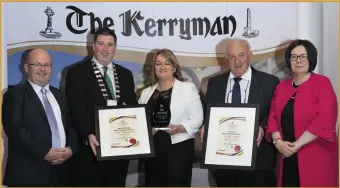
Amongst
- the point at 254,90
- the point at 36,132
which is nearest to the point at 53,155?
the point at 36,132

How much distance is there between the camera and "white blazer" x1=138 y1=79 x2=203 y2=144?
3.55 meters

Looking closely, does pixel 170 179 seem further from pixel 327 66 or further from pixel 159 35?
pixel 327 66

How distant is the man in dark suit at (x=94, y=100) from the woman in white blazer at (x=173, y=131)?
11.0 inches

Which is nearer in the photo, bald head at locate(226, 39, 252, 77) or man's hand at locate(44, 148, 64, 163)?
man's hand at locate(44, 148, 64, 163)

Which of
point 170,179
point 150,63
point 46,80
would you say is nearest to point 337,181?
point 170,179

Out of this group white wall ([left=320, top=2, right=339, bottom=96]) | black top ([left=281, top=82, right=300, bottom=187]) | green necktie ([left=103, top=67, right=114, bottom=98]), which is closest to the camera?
black top ([left=281, top=82, right=300, bottom=187])

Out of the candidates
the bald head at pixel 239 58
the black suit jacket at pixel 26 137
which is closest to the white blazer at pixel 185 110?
the bald head at pixel 239 58

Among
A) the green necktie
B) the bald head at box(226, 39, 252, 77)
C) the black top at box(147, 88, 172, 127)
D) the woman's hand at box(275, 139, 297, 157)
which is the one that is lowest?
the woman's hand at box(275, 139, 297, 157)

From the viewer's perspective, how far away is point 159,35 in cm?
429

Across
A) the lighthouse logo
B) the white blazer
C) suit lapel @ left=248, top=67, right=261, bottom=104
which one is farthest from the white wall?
the white blazer

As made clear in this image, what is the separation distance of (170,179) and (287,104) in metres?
1.06

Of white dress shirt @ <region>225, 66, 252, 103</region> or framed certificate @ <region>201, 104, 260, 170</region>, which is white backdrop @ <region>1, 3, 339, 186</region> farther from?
framed certificate @ <region>201, 104, 260, 170</region>

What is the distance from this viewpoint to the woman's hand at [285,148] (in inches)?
128

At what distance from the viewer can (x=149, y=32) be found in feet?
14.1
